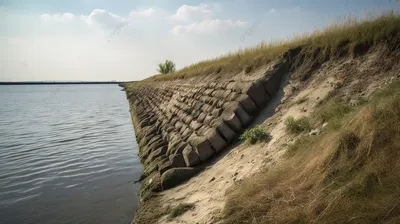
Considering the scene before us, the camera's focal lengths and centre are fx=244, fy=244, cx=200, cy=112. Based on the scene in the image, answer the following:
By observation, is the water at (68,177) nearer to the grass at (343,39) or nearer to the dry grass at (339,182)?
the dry grass at (339,182)

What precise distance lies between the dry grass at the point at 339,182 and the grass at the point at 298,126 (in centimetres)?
94

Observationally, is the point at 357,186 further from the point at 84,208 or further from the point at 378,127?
the point at 84,208

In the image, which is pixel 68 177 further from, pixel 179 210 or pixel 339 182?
pixel 339 182

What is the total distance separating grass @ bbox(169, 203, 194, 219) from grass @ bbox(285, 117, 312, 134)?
7.91 feet

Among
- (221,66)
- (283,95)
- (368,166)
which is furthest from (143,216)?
(221,66)

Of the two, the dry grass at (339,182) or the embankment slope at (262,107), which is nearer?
the dry grass at (339,182)

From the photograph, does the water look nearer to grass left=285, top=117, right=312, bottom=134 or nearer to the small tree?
grass left=285, top=117, right=312, bottom=134

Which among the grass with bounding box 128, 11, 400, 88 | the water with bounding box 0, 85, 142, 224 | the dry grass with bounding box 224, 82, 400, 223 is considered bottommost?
the water with bounding box 0, 85, 142, 224

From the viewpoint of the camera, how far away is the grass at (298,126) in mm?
4588

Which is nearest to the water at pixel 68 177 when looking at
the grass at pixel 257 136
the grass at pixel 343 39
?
the grass at pixel 257 136

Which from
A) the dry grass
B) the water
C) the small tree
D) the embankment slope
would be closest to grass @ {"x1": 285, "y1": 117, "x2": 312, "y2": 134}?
the embankment slope

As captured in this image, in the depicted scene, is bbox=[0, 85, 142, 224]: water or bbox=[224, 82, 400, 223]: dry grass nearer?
bbox=[224, 82, 400, 223]: dry grass

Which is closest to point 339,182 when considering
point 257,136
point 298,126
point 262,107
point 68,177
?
point 298,126

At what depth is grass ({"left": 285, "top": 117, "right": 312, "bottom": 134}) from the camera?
15.1 ft
